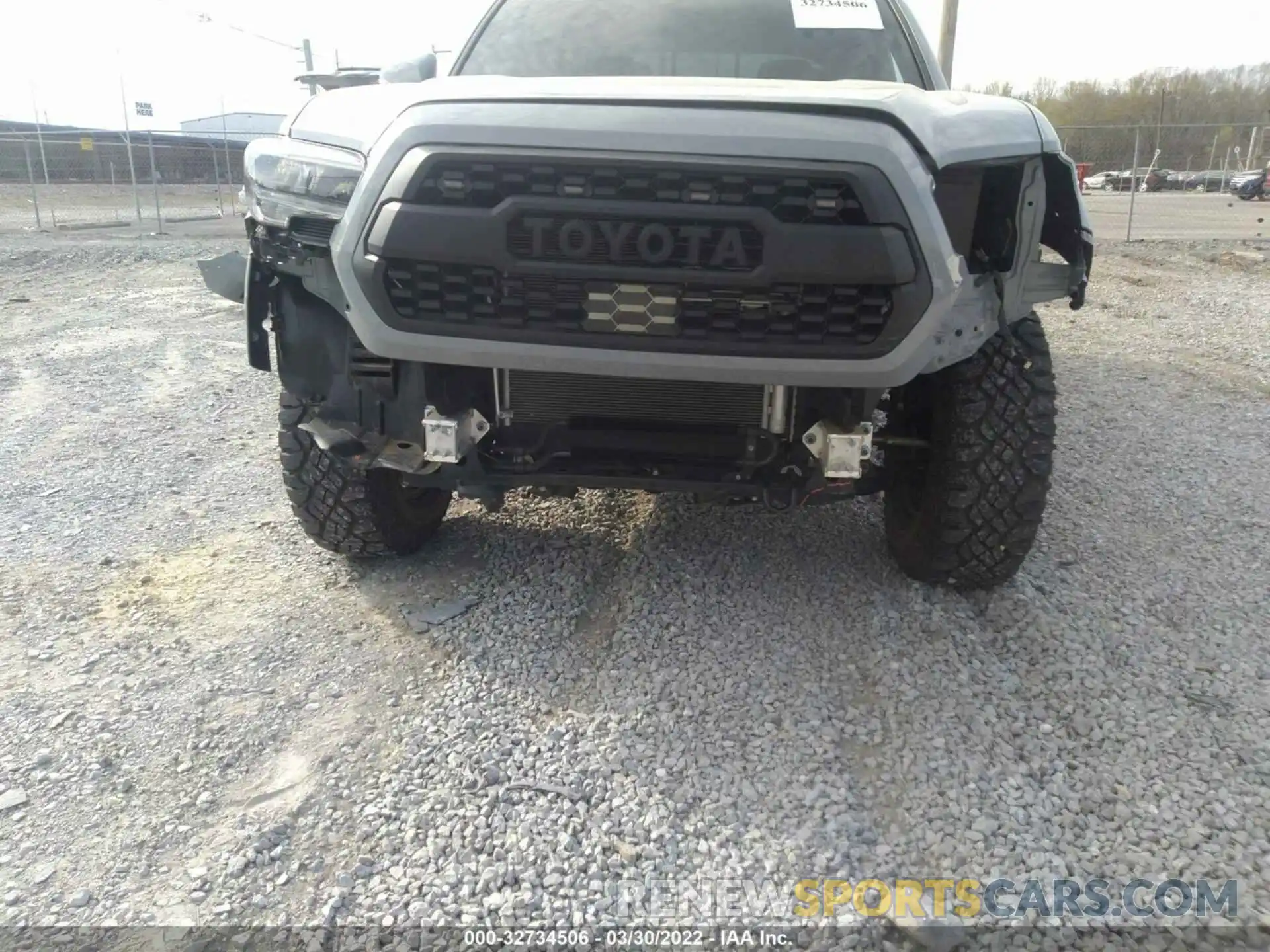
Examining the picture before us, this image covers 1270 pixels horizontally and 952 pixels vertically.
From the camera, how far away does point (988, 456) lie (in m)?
2.74

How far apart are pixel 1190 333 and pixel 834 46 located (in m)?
5.80

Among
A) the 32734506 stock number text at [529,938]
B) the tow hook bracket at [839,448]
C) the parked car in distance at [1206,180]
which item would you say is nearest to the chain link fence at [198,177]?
the parked car in distance at [1206,180]

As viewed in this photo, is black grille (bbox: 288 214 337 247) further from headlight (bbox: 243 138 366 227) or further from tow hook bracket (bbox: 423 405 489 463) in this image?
tow hook bracket (bbox: 423 405 489 463)

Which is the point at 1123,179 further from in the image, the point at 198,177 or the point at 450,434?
the point at 450,434

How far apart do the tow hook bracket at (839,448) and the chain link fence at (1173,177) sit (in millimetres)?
15073

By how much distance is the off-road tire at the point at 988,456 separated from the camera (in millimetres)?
2734

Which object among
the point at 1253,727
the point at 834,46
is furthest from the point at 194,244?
the point at 1253,727

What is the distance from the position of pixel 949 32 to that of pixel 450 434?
12.0m

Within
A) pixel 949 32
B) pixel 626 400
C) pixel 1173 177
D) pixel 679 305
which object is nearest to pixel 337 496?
pixel 626 400

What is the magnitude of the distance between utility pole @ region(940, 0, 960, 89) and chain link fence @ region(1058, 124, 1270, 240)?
4.70 m

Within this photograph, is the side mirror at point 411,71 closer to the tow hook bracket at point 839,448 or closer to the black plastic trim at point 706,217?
the black plastic trim at point 706,217

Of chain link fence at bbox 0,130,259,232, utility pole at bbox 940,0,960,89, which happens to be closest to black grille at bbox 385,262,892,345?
utility pole at bbox 940,0,960,89

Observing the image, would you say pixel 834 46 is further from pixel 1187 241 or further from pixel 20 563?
pixel 1187 241

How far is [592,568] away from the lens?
3.26 meters
